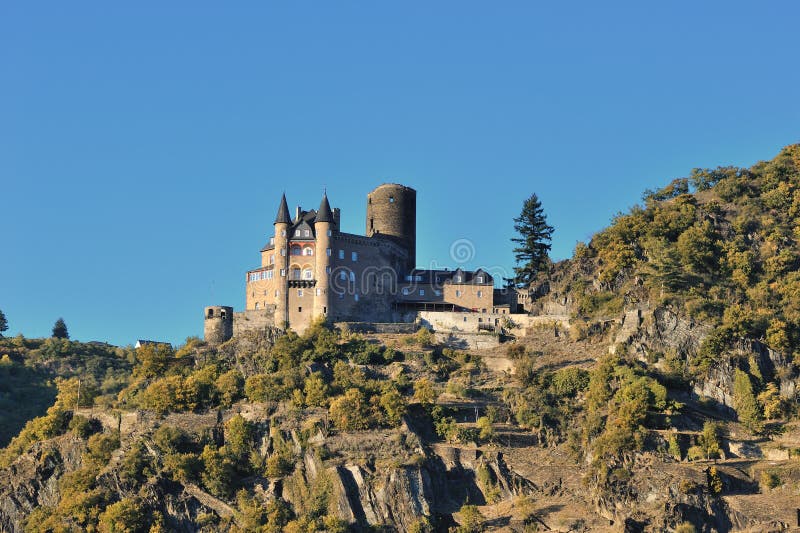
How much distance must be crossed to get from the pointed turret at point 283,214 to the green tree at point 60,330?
117 feet

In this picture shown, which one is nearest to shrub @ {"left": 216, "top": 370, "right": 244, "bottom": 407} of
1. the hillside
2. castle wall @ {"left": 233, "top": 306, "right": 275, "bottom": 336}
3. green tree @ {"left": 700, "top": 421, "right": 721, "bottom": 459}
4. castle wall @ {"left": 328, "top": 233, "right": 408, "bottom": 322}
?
the hillside

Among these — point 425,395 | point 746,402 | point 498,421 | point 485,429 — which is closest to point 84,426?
point 425,395

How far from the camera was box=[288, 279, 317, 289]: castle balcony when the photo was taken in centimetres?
8444

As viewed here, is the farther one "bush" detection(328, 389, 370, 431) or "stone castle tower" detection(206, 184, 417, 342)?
"stone castle tower" detection(206, 184, 417, 342)

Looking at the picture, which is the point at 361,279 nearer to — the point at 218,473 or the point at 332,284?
the point at 332,284

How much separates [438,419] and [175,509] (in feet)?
50.1

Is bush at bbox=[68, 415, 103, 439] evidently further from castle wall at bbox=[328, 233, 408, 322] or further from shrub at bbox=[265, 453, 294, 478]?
castle wall at bbox=[328, 233, 408, 322]

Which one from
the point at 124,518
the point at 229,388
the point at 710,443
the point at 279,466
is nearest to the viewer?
the point at 124,518

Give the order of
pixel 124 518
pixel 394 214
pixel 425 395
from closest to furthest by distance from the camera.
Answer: pixel 124 518 → pixel 425 395 → pixel 394 214

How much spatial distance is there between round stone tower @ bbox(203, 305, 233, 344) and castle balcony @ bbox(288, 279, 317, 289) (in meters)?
4.88

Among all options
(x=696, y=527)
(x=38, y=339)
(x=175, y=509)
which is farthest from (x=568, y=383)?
(x=38, y=339)

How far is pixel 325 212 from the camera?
8562 centimetres

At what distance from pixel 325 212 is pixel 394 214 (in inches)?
337

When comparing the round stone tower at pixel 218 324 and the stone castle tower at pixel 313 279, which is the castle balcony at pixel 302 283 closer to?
the stone castle tower at pixel 313 279
